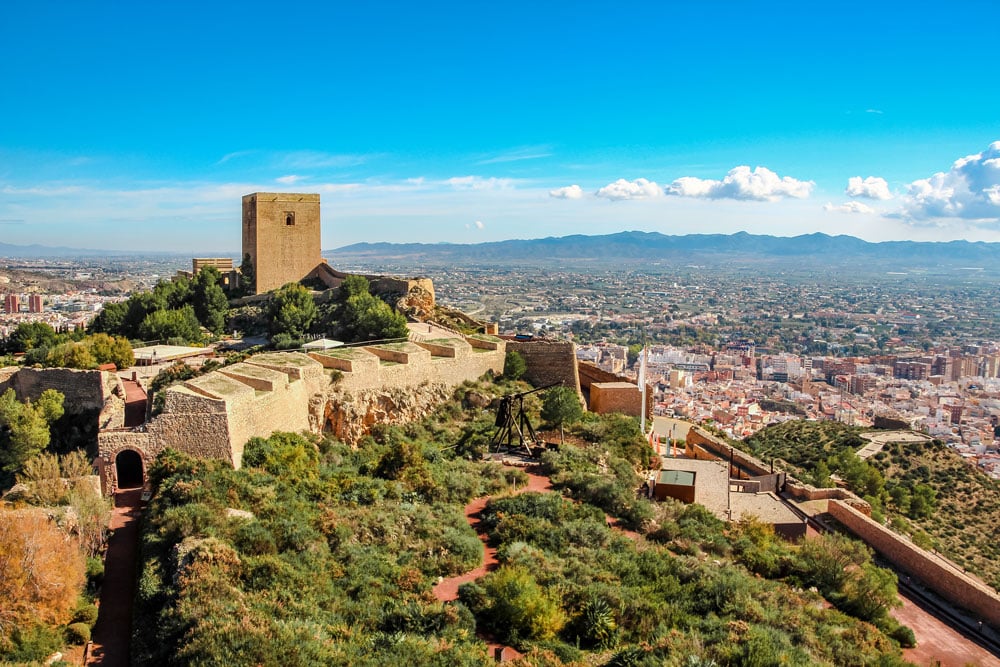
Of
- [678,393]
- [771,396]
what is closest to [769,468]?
[678,393]

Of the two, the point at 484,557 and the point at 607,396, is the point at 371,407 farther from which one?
the point at 607,396

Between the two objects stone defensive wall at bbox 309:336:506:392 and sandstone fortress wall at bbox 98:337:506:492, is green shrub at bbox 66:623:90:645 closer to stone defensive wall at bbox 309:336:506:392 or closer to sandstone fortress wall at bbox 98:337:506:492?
sandstone fortress wall at bbox 98:337:506:492

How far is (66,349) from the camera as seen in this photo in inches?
765

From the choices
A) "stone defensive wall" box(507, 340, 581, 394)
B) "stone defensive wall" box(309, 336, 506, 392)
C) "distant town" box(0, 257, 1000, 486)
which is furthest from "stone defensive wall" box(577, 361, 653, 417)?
"distant town" box(0, 257, 1000, 486)

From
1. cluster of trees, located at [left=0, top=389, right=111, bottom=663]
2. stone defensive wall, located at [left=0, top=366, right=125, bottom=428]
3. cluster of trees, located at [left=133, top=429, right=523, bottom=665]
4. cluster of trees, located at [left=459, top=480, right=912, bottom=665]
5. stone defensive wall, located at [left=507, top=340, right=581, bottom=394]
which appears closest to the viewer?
cluster of trees, located at [left=133, top=429, right=523, bottom=665]

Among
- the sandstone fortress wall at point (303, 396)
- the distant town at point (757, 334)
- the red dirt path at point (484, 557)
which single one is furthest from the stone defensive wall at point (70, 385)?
the distant town at point (757, 334)

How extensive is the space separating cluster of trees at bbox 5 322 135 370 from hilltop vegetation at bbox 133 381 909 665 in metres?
7.26

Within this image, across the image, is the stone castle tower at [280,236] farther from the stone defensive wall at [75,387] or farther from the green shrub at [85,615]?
the green shrub at [85,615]

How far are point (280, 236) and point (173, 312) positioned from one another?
252 inches

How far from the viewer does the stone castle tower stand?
99.7 feet

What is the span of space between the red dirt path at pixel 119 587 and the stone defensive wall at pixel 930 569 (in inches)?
526

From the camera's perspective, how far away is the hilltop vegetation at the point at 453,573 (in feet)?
28.1

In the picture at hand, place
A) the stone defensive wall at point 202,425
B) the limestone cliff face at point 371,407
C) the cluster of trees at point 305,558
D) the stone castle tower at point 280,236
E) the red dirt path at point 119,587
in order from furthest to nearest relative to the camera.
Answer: the stone castle tower at point 280,236 → the limestone cliff face at point 371,407 → the stone defensive wall at point 202,425 → the red dirt path at point 119,587 → the cluster of trees at point 305,558

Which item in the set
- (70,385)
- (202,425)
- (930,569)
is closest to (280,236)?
(70,385)
